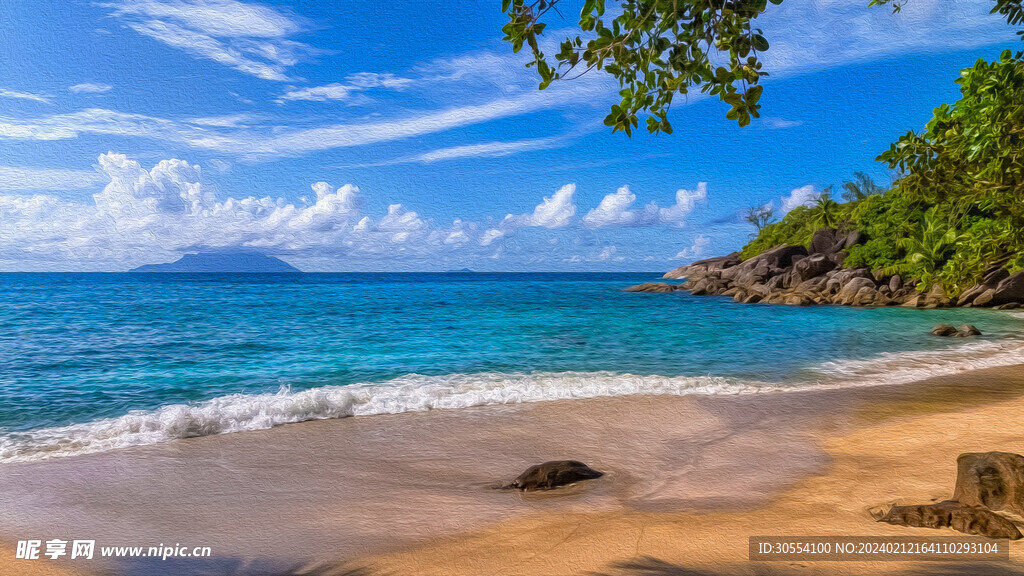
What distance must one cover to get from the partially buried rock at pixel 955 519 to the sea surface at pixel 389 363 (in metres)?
6.62

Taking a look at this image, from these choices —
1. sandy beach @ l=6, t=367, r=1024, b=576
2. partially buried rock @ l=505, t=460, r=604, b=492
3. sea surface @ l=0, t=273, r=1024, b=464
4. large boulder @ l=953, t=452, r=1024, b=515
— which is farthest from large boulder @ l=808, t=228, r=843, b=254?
partially buried rock @ l=505, t=460, r=604, b=492

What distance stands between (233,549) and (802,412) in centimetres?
882

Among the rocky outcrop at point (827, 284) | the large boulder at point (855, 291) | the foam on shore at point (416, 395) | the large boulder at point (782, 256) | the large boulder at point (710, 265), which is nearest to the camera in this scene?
the foam on shore at point (416, 395)

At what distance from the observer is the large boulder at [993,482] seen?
15.0ft

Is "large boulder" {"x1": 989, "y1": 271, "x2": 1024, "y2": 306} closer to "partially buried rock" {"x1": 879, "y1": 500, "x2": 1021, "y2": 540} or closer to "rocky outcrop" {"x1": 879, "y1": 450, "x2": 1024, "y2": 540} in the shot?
"rocky outcrop" {"x1": 879, "y1": 450, "x2": 1024, "y2": 540}

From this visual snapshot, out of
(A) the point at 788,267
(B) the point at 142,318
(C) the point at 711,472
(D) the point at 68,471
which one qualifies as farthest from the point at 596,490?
(A) the point at 788,267

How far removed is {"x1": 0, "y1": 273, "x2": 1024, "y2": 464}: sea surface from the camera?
32.2 feet

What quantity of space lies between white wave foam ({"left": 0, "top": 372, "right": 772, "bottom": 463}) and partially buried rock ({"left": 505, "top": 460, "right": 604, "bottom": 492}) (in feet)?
13.9

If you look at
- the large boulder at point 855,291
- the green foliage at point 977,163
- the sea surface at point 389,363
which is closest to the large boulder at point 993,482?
the green foliage at point 977,163

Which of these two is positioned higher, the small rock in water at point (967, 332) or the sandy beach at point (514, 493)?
the small rock in water at point (967, 332)

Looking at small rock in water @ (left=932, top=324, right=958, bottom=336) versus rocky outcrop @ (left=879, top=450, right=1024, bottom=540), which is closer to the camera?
rocky outcrop @ (left=879, top=450, right=1024, bottom=540)

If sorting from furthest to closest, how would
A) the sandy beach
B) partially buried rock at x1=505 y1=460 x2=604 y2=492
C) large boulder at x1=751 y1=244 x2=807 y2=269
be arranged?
large boulder at x1=751 y1=244 x2=807 y2=269 < partially buried rock at x1=505 y1=460 x2=604 y2=492 < the sandy beach

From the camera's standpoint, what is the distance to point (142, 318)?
27859mm

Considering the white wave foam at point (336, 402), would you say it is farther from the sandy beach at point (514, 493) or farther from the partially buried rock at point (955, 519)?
the partially buried rock at point (955, 519)
